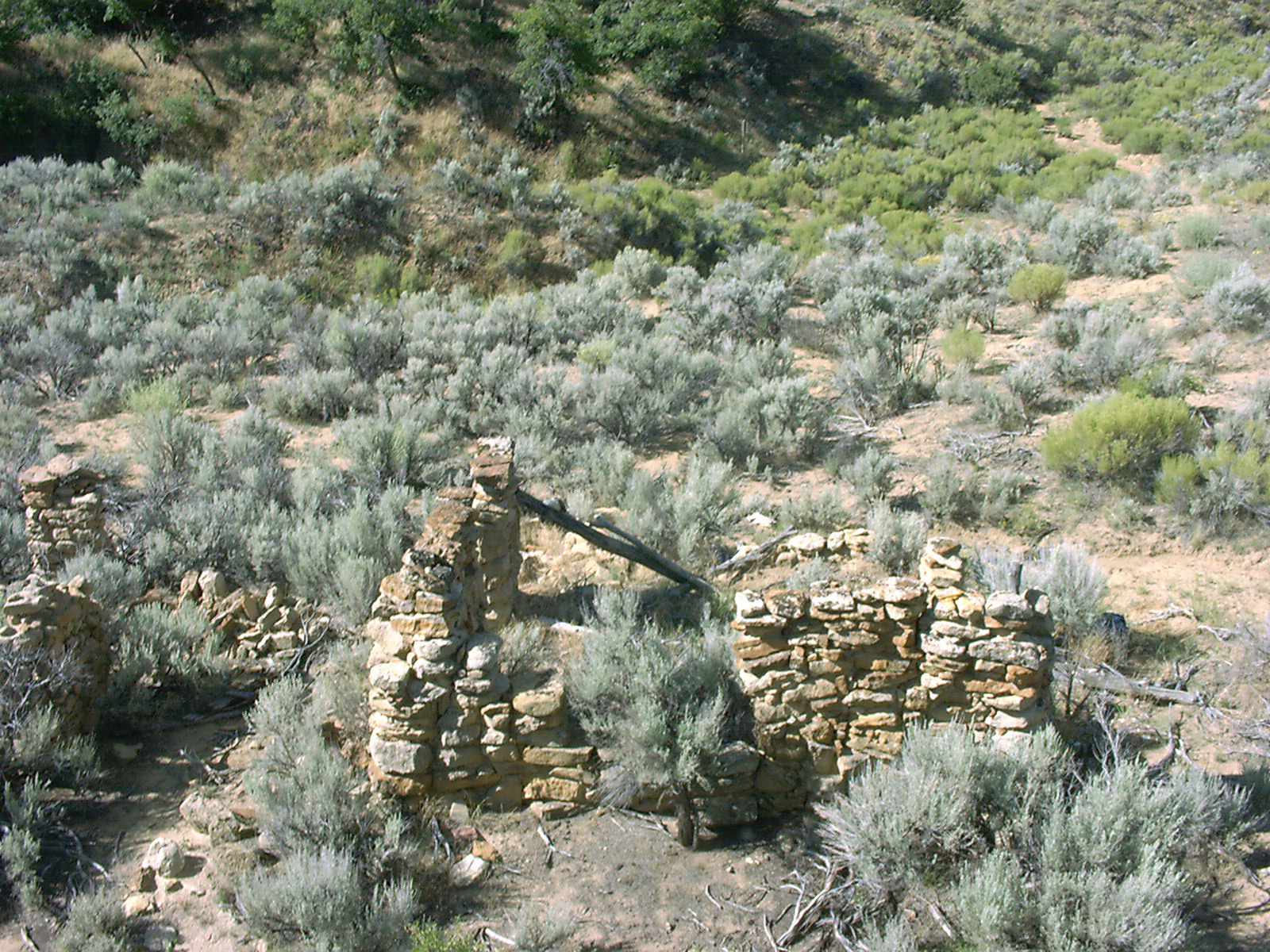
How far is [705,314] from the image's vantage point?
1326 cm

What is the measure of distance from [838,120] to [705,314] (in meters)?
15.0

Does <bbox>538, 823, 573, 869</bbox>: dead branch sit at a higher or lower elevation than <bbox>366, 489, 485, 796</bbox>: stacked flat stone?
lower

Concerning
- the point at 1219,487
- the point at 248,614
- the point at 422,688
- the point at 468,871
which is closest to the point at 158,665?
the point at 248,614

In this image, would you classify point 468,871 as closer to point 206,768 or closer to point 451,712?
point 451,712

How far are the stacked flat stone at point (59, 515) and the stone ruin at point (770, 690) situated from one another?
343cm

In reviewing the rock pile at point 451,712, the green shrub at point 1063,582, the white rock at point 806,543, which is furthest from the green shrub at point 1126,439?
the rock pile at point 451,712

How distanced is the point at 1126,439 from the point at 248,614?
7.67 metres

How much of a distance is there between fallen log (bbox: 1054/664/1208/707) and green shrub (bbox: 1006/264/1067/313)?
841 cm

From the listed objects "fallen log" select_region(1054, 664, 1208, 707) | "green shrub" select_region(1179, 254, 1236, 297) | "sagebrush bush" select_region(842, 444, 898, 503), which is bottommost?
"fallen log" select_region(1054, 664, 1208, 707)

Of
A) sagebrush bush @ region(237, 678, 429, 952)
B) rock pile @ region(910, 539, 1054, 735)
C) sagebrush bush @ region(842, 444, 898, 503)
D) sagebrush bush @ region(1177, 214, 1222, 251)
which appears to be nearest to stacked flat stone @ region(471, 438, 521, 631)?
sagebrush bush @ region(237, 678, 429, 952)

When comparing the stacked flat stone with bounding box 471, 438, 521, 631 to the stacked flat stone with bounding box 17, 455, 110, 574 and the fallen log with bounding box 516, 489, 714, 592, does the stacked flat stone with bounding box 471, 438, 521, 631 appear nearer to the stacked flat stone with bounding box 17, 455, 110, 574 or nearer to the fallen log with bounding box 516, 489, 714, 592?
the fallen log with bounding box 516, 489, 714, 592

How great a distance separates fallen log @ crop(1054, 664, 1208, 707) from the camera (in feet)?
18.0

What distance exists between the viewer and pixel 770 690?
16.0ft

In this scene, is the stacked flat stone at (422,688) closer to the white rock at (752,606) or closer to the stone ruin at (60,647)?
the white rock at (752,606)
